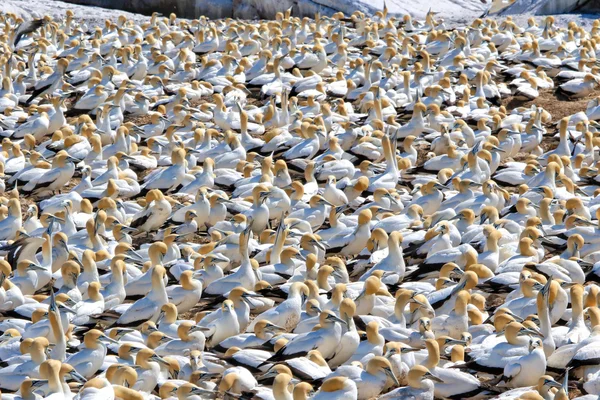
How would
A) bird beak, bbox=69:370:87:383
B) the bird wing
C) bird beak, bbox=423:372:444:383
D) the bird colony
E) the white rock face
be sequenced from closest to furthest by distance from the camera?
bird beak, bbox=423:372:444:383 → bird beak, bbox=69:370:87:383 → the bird colony → the bird wing → the white rock face

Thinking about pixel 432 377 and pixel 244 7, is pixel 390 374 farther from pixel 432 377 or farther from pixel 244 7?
pixel 244 7

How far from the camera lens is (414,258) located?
1038 centimetres


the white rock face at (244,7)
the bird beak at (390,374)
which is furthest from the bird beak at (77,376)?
the white rock face at (244,7)

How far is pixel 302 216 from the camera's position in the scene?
11.5 m

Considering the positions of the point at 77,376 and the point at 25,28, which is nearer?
the point at 77,376

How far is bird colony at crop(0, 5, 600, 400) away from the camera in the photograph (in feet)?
26.4

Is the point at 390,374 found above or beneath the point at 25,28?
above

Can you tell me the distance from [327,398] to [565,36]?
1370 centimetres

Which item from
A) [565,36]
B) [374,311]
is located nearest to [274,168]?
[374,311]

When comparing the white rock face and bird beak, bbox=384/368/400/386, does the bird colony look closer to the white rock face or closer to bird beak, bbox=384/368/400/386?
bird beak, bbox=384/368/400/386

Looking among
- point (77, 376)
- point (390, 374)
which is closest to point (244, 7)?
point (77, 376)

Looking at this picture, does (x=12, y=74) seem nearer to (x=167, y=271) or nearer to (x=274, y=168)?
(x=274, y=168)

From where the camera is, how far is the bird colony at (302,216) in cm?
→ 805

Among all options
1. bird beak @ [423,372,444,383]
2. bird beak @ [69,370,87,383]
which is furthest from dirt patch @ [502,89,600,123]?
bird beak @ [69,370,87,383]
